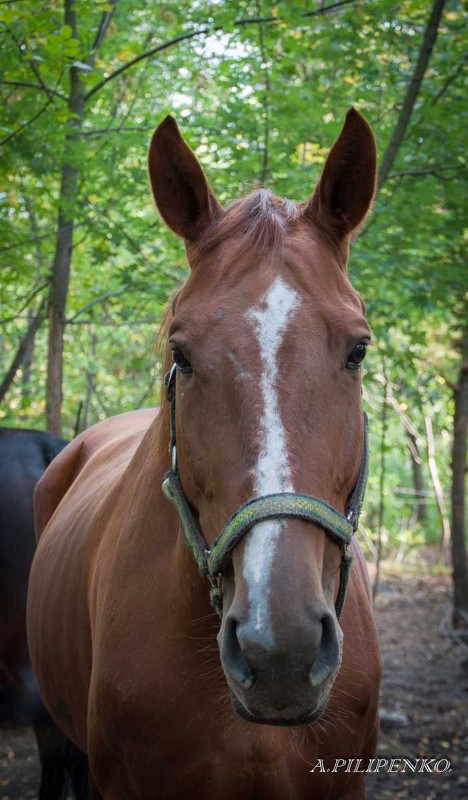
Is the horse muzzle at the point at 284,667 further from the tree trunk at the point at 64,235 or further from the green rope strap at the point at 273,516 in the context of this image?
the tree trunk at the point at 64,235

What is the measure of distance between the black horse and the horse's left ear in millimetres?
3126

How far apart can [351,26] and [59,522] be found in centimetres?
394

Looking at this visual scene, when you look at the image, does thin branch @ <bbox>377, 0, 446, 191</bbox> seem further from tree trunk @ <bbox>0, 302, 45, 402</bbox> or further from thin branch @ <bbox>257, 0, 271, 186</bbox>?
tree trunk @ <bbox>0, 302, 45, 402</bbox>

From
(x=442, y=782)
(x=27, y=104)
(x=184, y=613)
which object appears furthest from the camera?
(x=27, y=104)

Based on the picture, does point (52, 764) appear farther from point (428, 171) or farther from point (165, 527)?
point (428, 171)

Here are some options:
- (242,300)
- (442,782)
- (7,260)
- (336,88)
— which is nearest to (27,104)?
(7,260)

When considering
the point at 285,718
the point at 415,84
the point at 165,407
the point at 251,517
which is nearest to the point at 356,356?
the point at 251,517

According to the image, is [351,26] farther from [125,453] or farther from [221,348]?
[221,348]

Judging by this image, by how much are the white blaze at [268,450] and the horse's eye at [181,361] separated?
22 centimetres

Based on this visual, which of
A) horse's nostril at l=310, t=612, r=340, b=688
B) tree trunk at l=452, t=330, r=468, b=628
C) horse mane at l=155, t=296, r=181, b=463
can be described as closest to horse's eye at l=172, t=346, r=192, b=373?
horse mane at l=155, t=296, r=181, b=463

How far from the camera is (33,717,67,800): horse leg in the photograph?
13.4 ft

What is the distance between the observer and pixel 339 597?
1.94 meters

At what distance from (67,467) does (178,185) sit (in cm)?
248

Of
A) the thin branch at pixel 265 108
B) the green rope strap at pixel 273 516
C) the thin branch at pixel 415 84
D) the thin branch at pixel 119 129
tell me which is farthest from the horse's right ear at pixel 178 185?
the thin branch at pixel 119 129
